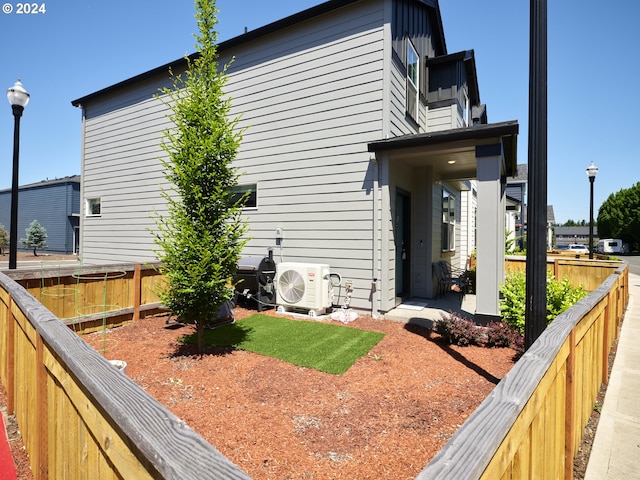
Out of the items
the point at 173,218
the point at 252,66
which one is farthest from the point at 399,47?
the point at 173,218

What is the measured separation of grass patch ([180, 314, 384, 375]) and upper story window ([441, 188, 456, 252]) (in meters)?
5.84

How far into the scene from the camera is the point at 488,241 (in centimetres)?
577

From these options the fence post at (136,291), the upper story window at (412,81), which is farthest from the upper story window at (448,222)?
the fence post at (136,291)

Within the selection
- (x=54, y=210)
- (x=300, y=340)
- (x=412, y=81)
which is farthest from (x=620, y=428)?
(x=54, y=210)

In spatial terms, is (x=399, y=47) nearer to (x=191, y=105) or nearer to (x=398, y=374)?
(x=191, y=105)

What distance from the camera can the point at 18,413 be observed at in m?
2.91

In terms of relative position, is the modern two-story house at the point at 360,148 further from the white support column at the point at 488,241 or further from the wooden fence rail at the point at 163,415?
the wooden fence rail at the point at 163,415

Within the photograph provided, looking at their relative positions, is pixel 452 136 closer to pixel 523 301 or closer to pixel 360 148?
pixel 360 148

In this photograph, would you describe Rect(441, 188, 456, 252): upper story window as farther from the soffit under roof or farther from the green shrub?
the green shrub

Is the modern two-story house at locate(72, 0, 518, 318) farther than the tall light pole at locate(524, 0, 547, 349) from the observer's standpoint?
Yes

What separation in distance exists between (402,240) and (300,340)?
4290 mm

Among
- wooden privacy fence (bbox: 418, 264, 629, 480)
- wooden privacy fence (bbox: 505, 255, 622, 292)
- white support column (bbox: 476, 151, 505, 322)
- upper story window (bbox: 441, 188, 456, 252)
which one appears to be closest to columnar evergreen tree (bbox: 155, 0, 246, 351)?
wooden privacy fence (bbox: 418, 264, 629, 480)

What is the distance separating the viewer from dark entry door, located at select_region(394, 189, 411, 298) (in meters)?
8.08

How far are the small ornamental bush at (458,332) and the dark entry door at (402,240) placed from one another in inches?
103
